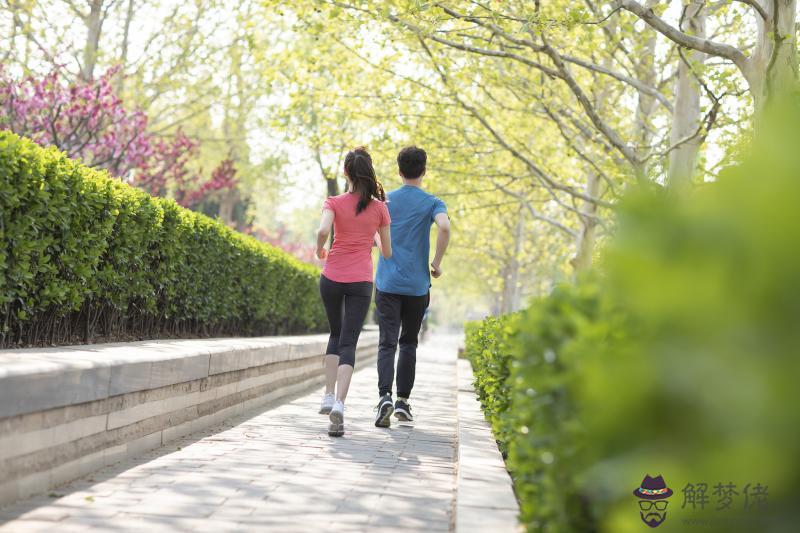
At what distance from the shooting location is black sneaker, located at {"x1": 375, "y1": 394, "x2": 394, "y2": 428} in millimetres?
7625

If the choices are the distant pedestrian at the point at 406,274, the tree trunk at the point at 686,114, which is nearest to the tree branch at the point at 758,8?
the distant pedestrian at the point at 406,274

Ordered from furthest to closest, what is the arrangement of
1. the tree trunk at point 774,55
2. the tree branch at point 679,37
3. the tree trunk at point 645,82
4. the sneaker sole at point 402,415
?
the tree trunk at point 645,82
the tree branch at point 679,37
the tree trunk at point 774,55
the sneaker sole at point 402,415

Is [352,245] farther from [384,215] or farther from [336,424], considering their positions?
[336,424]

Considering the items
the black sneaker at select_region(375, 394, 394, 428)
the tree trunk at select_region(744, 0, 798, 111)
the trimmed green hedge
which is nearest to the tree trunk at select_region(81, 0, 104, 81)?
the black sneaker at select_region(375, 394, 394, 428)

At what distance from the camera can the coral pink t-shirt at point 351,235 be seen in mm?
7375

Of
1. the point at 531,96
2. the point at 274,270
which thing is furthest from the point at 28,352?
the point at 531,96

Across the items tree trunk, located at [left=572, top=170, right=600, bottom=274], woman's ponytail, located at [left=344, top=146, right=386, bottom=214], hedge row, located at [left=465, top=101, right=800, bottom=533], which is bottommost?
hedge row, located at [left=465, top=101, right=800, bottom=533]

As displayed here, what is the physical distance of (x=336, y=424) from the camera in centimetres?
700

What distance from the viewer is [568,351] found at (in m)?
2.13

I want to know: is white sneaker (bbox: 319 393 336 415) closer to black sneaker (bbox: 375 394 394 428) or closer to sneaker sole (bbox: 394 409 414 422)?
black sneaker (bbox: 375 394 394 428)

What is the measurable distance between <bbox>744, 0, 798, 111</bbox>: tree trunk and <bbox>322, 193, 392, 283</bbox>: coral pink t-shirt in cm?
365

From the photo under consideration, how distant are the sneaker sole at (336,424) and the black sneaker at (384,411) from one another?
0.67m

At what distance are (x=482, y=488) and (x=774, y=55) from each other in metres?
5.67

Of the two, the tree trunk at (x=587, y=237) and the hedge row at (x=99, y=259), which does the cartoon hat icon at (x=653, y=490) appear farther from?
the tree trunk at (x=587, y=237)
